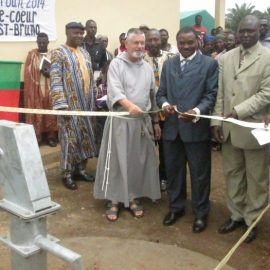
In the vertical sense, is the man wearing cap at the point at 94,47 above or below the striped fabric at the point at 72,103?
above

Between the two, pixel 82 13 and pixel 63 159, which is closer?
pixel 63 159

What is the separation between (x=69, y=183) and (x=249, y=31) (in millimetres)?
2825

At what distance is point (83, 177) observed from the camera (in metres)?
5.21

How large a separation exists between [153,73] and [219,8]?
9380mm

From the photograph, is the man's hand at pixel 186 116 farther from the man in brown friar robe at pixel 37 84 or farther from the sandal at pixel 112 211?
the man in brown friar robe at pixel 37 84

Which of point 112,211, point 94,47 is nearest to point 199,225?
point 112,211

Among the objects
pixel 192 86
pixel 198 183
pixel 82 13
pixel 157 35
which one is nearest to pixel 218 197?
pixel 198 183

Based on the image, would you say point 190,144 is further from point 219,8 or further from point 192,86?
point 219,8

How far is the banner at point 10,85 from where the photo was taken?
19.6ft

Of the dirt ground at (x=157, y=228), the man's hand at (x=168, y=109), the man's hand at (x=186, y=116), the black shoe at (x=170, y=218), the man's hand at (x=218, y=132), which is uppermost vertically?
the man's hand at (x=168, y=109)

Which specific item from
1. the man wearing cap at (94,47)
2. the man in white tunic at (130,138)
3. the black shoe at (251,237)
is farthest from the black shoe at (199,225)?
the man wearing cap at (94,47)

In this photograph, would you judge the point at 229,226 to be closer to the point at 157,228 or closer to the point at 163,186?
the point at 157,228

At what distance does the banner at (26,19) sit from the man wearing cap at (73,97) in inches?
74.5

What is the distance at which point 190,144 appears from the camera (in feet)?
12.3
